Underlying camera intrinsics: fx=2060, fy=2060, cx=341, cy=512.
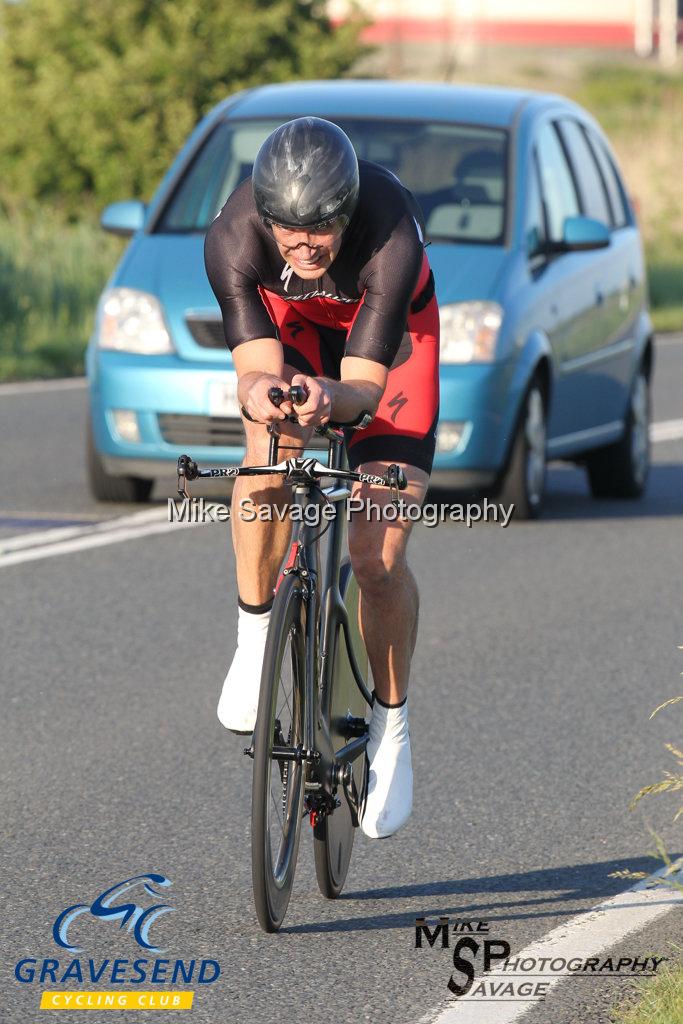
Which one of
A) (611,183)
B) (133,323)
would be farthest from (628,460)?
(133,323)

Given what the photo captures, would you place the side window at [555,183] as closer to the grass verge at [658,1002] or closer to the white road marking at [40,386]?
the white road marking at [40,386]

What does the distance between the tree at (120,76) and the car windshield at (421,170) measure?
607 inches

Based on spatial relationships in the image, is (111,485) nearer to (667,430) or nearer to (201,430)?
(201,430)

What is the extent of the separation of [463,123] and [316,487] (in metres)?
6.48

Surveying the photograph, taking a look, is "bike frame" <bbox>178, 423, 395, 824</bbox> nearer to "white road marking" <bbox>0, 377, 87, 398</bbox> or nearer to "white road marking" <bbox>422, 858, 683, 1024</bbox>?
"white road marking" <bbox>422, 858, 683, 1024</bbox>

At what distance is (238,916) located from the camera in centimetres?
474

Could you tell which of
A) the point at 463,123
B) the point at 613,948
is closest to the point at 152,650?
the point at 613,948

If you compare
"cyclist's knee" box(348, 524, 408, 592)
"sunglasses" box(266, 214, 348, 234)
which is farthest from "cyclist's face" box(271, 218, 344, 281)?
"cyclist's knee" box(348, 524, 408, 592)

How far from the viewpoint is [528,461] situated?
33.4 feet

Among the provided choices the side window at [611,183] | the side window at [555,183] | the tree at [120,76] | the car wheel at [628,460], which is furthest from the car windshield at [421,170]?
the tree at [120,76]

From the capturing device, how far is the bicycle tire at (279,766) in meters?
4.37

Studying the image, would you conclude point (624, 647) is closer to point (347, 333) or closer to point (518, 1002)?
point (347, 333)

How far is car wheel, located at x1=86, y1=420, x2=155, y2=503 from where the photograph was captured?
33.9 ft

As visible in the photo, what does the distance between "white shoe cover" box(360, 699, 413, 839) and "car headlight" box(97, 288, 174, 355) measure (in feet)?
16.7
